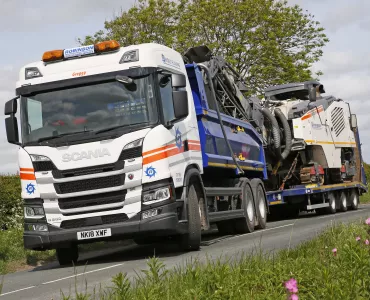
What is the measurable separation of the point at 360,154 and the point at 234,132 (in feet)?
43.2

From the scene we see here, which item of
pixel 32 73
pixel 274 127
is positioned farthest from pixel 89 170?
pixel 274 127

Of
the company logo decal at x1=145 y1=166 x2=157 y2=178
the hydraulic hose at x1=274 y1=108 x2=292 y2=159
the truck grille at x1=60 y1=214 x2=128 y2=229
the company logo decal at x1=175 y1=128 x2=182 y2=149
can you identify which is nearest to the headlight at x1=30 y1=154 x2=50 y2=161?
the truck grille at x1=60 y1=214 x2=128 y2=229

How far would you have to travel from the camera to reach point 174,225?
1214cm

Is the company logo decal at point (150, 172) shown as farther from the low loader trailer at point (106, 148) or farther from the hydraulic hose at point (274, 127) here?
the hydraulic hose at point (274, 127)

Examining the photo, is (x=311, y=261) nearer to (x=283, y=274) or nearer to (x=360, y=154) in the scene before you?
(x=283, y=274)

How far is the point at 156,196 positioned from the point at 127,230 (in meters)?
0.68

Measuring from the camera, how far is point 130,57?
41.1 ft

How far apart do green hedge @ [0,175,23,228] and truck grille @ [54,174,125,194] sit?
744cm

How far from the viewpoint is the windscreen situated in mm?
12141

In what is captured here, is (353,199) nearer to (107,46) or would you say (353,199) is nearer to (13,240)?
(13,240)

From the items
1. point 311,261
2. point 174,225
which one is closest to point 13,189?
point 174,225

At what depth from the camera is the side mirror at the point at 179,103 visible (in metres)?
12.2

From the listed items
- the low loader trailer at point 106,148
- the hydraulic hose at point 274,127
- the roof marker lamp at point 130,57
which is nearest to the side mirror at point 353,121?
the hydraulic hose at point 274,127

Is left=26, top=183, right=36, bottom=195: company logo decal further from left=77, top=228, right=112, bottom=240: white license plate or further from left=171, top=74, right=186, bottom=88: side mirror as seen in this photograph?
left=171, top=74, right=186, bottom=88: side mirror
